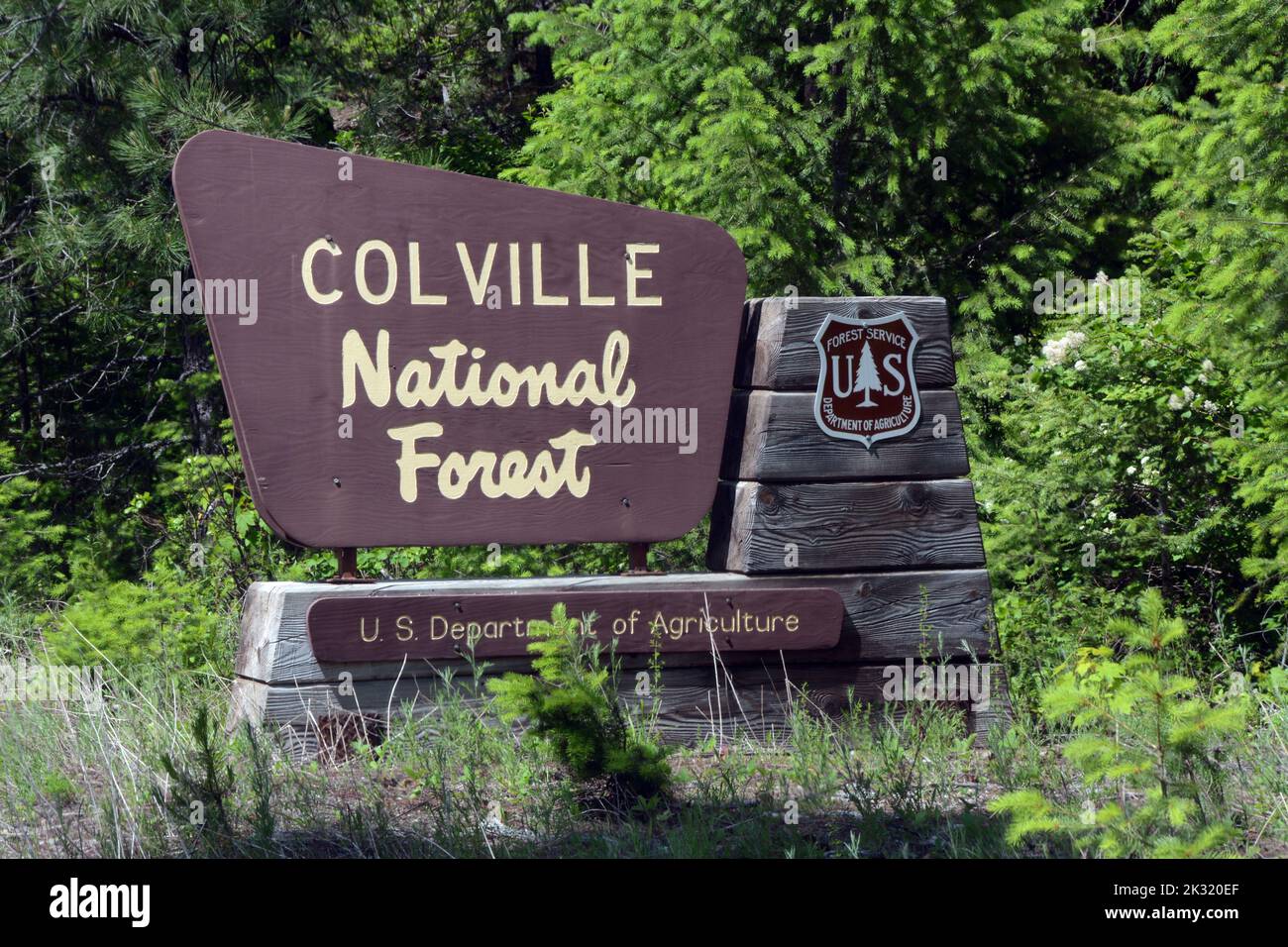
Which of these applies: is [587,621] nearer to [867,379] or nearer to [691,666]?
[691,666]

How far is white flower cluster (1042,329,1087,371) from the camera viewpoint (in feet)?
22.1

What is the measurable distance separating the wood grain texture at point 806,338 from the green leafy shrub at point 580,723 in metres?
1.65

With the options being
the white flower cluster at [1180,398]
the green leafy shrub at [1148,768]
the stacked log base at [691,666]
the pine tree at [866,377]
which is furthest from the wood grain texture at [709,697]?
the white flower cluster at [1180,398]

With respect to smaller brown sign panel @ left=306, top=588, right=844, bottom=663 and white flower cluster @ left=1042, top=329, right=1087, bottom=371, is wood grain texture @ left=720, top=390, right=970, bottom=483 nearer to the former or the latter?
smaller brown sign panel @ left=306, top=588, right=844, bottom=663

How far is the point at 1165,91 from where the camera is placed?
9242 mm

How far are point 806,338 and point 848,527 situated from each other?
0.81 m

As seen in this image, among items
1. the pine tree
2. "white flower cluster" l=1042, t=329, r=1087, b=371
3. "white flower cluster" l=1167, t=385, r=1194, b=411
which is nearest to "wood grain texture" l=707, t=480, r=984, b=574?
the pine tree

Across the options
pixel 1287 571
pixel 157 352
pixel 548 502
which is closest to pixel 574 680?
pixel 548 502

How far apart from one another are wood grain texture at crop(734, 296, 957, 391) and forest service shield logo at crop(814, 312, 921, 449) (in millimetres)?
39

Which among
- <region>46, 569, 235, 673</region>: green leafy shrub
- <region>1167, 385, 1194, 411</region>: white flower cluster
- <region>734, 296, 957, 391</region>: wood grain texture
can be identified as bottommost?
<region>46, 569, 235, 673</region>: green leafy shrub

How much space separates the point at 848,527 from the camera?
521cm

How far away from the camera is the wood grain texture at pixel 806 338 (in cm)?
520

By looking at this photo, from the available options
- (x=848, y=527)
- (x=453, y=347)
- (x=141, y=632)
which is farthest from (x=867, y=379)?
(x=141, y=632)

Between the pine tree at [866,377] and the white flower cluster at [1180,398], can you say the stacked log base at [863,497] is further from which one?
the white flower cluster at [1180,398]
